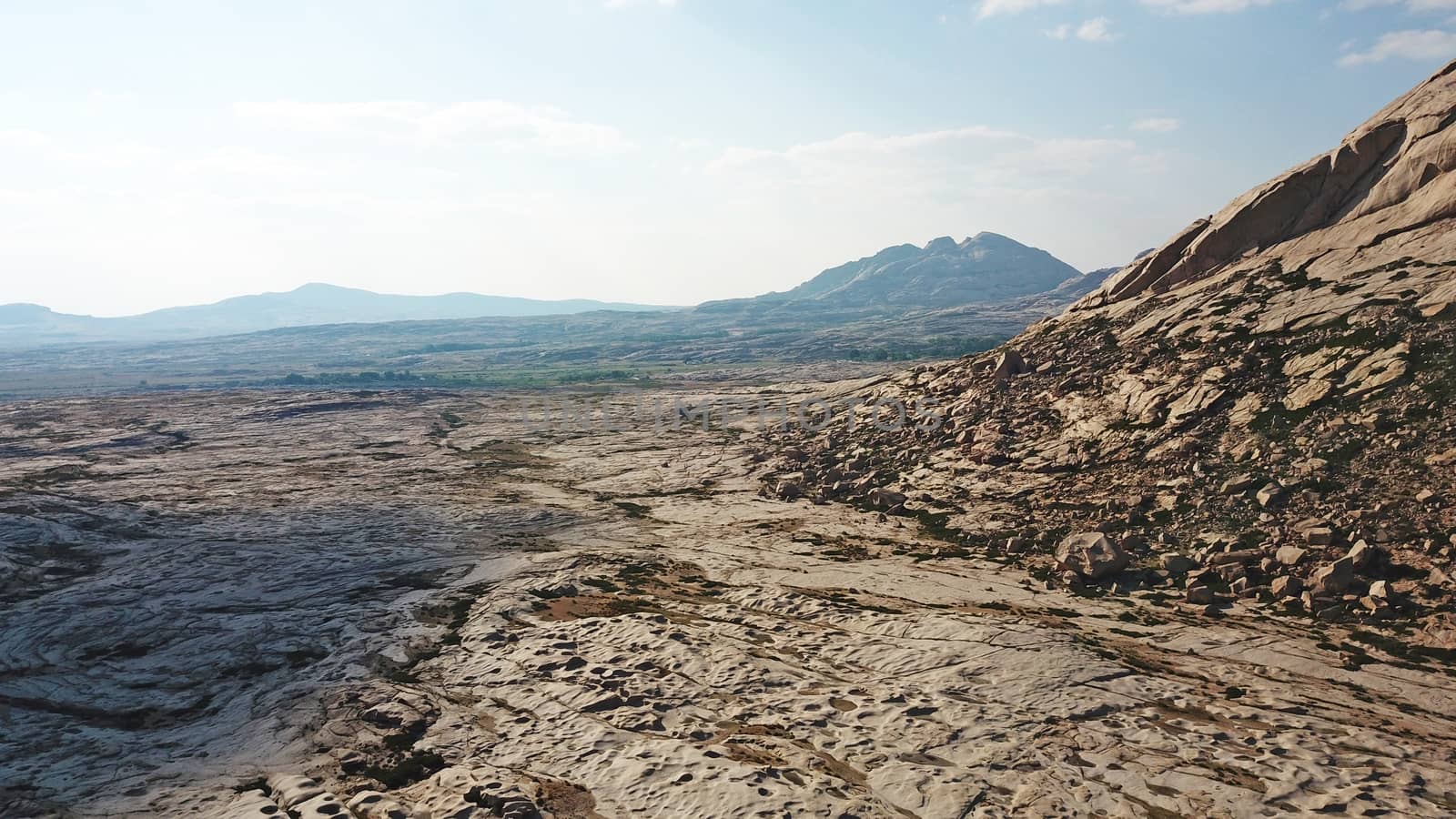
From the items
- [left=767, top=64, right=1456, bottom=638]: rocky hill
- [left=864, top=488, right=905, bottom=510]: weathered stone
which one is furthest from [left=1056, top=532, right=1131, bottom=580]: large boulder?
[left=864, top=488, right=905, bottom=510]: weathered stone

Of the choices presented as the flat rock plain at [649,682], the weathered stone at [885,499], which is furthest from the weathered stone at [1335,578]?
the weathered stone at [885,499]

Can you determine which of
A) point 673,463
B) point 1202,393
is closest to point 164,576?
point 673,463

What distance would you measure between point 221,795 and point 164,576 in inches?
1103

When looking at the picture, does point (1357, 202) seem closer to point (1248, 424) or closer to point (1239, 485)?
point (1248, 424)

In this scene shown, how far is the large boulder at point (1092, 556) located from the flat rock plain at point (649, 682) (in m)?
1.86

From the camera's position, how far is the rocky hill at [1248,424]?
1406 inches

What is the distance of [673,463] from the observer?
8144cm

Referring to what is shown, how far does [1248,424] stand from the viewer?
46.5 m

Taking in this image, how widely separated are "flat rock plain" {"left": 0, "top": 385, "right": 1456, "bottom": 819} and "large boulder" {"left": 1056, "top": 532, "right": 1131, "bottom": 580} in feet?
6.09

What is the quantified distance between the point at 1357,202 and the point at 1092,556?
42.6 meters

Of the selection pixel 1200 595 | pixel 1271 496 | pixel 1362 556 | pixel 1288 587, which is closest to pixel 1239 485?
pixel 1271 496

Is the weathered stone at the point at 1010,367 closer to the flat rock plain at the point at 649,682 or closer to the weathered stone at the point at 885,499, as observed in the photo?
the weathered stone at the point at 885,499

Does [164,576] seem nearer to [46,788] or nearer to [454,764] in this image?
[46,788]

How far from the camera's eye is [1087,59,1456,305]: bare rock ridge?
55469 mm
